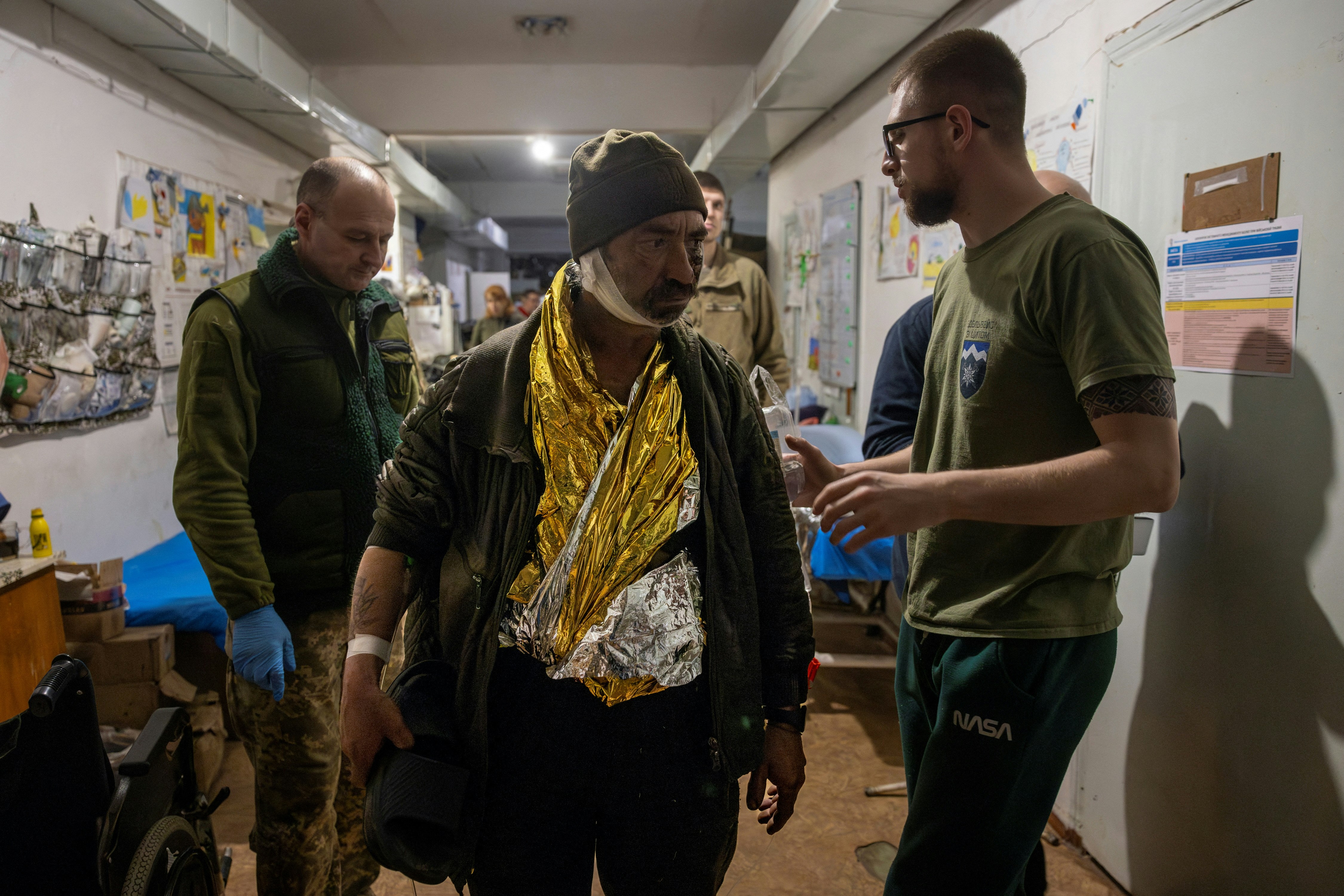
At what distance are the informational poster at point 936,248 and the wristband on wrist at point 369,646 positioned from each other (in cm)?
258

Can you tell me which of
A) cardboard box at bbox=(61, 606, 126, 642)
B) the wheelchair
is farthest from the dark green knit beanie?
cardboard box at bbox=(61, 606, 126, 642)

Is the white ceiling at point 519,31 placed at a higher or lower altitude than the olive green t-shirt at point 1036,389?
higher

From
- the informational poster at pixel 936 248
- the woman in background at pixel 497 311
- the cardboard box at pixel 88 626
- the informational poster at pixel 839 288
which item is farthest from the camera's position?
the woman in background at pixel 497 311

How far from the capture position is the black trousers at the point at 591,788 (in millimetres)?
1145

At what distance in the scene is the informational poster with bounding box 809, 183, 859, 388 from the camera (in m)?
4.45

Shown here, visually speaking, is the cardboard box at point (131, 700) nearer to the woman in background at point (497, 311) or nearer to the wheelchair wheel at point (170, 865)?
the wheelchair wheel at point (170, 865)

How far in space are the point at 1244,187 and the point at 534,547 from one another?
5.08 feet

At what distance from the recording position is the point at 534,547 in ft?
3.77

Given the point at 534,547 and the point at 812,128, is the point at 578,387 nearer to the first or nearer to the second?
the point at 534,547

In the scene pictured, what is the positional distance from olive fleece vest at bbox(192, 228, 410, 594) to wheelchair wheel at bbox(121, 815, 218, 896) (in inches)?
21.4

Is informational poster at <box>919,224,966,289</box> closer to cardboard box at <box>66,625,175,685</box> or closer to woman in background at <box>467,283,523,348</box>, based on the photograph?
cardboard box at <box>66,625,175,685</box>

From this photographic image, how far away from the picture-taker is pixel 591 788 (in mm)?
1150

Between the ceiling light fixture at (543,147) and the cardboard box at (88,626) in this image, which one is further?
the ceiling light fixture at (543,147)

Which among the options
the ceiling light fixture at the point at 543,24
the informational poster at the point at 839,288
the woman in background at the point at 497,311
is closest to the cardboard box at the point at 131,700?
the informational poster at the point at 839,288
